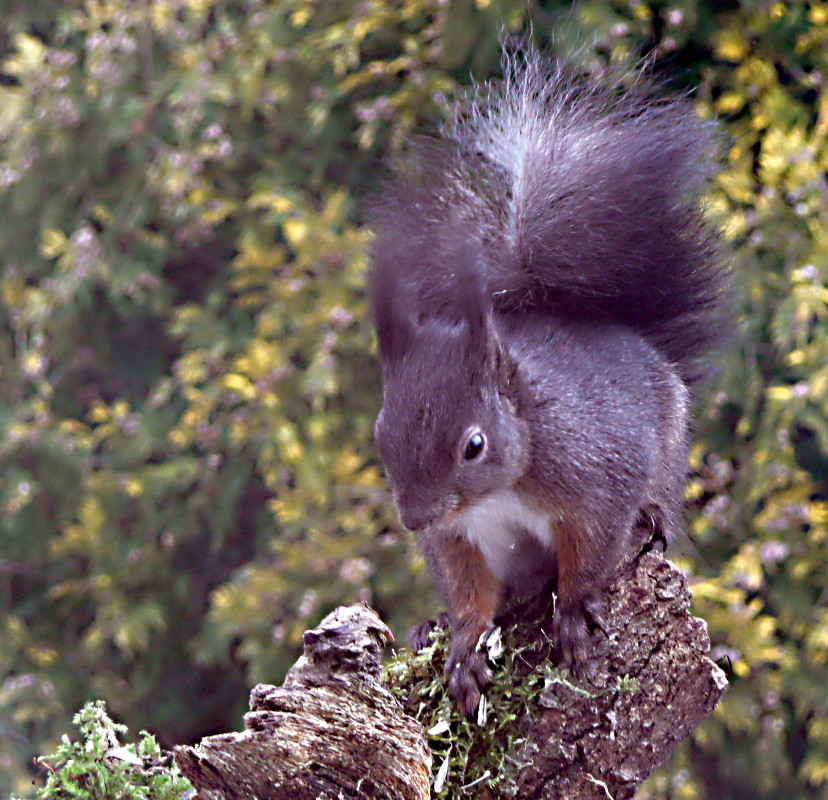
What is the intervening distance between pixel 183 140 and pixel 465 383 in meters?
1.45

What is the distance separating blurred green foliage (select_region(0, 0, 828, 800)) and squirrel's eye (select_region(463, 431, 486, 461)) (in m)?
0.47

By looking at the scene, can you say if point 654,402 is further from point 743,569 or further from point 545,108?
point 743,569

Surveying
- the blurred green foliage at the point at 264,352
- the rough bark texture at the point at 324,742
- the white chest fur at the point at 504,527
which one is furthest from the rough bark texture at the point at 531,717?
the blurred green foliage at the point at 264,352

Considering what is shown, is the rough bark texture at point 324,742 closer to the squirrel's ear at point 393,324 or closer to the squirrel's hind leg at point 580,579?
the squirrel's hind leg at point 580,579

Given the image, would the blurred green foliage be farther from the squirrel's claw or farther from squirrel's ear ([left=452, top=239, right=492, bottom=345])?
the squirrel's claw

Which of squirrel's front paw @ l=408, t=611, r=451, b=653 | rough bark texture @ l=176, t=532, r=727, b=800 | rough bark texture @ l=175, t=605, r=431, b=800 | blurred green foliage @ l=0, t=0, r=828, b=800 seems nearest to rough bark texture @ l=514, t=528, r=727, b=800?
rough bark texture @ l=176, t=532, r=727, b=800

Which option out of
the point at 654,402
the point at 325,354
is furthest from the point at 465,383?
the point at 325,354

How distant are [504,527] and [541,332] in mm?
243

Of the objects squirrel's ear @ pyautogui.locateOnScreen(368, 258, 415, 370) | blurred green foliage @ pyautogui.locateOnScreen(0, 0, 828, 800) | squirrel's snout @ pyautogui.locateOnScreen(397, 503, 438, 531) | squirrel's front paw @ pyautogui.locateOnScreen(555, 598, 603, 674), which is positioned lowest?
blurred green foliage @ pyautogui.locateOnScreen(0, 0, 828, 800)

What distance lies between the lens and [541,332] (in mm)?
1331

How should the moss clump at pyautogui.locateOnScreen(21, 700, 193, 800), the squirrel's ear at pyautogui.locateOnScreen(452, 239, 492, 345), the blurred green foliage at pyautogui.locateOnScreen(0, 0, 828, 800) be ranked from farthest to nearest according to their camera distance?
the blurred green foliage at pyautogui.locateOnScreen(0, 0, 828, 800) < the squirrel's ear at pyautogui.locateOnScreen(452, 239, 492, 345) < the moss clump at pyautogui.locateOnScreen(21, 700, 193, 800)

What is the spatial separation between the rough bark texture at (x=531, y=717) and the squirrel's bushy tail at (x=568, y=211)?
1.13 ft

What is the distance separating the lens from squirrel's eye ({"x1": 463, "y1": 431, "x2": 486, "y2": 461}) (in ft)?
3.84

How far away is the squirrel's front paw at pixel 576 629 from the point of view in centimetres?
106
